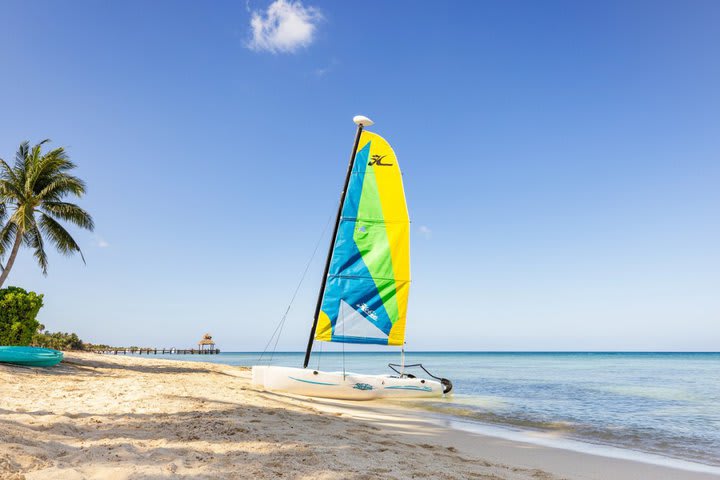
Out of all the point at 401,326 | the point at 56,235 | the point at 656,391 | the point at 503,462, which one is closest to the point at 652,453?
the point at 503,462

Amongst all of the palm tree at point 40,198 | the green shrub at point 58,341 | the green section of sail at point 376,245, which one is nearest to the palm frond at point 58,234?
the palm tree at point 40,198

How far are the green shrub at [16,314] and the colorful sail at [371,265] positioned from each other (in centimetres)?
938

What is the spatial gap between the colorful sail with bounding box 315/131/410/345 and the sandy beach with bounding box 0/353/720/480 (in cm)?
398

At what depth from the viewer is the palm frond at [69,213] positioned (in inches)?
746

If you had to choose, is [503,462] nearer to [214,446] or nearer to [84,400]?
[214,446]

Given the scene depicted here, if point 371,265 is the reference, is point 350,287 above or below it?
below

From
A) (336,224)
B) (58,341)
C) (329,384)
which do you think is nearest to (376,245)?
(336,224)

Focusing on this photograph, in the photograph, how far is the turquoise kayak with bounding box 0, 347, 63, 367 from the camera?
1137 cm

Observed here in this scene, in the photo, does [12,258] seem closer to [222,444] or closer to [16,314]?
[16,314]

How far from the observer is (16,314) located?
14.0m

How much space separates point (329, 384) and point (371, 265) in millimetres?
3475

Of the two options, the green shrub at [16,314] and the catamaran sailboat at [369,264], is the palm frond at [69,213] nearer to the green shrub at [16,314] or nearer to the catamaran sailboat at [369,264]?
the green shrub at [16,314]

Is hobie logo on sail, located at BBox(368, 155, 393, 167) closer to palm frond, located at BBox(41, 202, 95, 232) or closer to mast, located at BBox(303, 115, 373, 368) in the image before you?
mast, located at BBox(303, 115, 373, 368)

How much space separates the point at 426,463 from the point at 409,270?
8.10 meters
